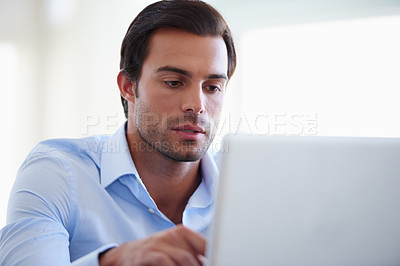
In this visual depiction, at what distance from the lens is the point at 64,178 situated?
120cm

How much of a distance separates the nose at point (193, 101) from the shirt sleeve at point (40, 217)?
0.43m

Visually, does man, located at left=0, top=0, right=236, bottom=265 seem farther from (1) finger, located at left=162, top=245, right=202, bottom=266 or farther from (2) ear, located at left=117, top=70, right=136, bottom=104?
(1) finger, located at left=162, top=245, right=202, bottom=266

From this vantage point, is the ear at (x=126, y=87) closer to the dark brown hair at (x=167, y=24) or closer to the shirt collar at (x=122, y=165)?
the dark brown hair at (x=167, y=24)

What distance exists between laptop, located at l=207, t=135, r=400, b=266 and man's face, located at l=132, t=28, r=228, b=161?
28.3 inches

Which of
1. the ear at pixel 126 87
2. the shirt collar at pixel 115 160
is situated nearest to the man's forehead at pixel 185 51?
the ear at pixel 126 87

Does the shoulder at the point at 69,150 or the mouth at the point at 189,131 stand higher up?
the mouth at the point at 189,131

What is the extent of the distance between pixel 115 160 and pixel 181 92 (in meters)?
0.32

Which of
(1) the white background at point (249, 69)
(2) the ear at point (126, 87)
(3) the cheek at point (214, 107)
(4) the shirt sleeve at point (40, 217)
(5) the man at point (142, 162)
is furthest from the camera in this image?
(1) the white background at point (249, 69)

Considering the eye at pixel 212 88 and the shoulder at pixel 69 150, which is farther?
the eye at pixel 212 88

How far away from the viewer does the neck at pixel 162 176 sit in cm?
143

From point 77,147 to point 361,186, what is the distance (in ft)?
3.22

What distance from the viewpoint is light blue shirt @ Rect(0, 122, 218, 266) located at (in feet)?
3.24

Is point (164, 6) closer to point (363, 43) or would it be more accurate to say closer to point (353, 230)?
point (353, 230)

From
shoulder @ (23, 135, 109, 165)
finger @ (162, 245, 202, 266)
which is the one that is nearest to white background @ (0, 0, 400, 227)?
shoulder @ (23, 135, 109, 165)
